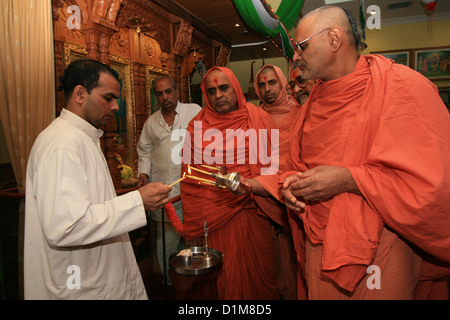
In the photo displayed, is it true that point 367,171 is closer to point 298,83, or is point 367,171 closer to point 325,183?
point 325,183

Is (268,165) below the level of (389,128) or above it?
below

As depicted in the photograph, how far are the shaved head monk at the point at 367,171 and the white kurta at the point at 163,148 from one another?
2.08 m

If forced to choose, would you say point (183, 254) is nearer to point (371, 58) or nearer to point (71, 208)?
point (71, 208)

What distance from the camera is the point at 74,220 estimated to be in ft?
3.92

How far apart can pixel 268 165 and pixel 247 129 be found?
0.37m

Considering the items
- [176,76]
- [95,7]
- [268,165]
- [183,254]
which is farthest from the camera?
[176,76]

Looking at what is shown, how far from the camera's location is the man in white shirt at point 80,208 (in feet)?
4.00

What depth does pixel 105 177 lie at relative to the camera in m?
1.56

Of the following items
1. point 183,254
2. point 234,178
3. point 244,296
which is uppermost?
point 234,178

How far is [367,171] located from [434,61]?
558cm

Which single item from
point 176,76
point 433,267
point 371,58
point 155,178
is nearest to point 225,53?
point 176,76
